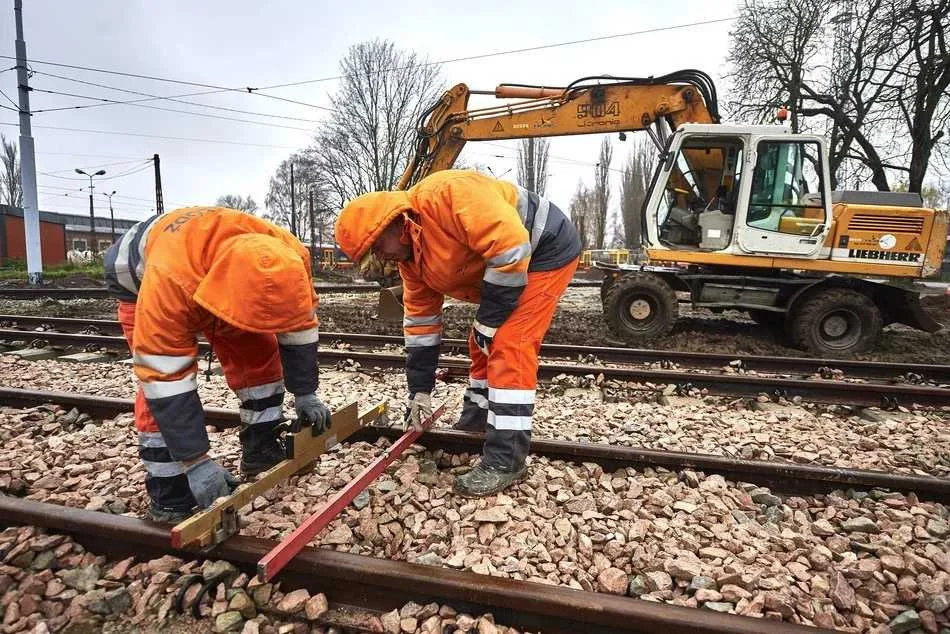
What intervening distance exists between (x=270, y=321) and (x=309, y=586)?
1089 millimetres

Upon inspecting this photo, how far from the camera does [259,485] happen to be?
7.41 feet

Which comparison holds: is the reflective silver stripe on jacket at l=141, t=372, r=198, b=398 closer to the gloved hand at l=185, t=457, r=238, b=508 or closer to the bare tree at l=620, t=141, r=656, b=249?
the gloved hand at l=185, t=457, r=238, b=508

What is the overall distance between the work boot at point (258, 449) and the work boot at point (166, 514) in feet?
1.51

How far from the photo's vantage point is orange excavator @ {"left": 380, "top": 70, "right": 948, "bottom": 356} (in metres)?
6.77

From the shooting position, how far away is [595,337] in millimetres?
7453

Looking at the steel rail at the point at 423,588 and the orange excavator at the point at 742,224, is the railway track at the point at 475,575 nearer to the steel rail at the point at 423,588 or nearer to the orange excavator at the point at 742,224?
the steel rail at the point at 423,588

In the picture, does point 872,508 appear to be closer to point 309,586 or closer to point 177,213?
point 309,586

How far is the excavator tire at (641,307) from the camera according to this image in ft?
23.4

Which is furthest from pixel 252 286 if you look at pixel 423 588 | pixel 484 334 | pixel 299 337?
pixel 423 588

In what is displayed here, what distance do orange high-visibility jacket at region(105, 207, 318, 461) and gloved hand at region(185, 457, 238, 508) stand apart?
0.30ft

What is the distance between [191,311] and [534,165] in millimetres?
33556

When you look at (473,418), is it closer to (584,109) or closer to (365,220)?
(365,220)

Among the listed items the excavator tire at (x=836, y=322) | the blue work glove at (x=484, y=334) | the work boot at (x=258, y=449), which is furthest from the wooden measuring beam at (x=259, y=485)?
the excavator tire at (x=836, y=322)

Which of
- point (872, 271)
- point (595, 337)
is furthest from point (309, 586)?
point (872, 271)
